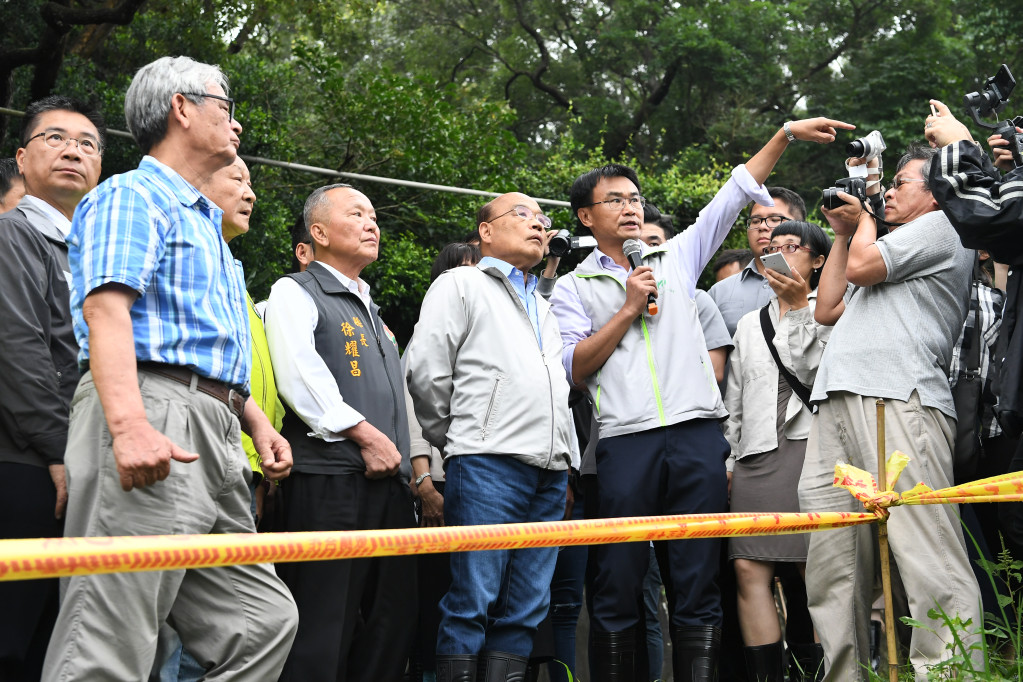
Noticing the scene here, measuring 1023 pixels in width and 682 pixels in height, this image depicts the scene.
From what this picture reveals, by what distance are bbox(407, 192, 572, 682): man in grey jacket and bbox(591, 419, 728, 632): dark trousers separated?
23cm

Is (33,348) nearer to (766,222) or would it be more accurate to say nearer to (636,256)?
(636,256)

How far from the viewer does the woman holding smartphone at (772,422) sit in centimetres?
437

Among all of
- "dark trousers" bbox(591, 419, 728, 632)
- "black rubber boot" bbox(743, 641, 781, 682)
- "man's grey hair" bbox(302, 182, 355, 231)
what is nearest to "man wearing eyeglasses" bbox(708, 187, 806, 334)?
"dark trousers" bbox(591, 419, 728, 632)

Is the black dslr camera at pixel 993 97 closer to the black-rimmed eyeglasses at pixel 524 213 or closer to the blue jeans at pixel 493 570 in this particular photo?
the black-rimmed eyeglasses at pixel 524 213

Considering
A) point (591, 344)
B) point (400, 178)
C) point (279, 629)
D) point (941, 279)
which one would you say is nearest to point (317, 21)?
point (400, 178)

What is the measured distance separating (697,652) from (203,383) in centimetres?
228

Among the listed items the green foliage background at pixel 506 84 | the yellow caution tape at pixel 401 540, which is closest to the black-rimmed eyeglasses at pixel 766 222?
the yellow caution tape at pixel 401 540

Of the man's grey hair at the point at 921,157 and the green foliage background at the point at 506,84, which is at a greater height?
the green foliage background at the point at 506,84

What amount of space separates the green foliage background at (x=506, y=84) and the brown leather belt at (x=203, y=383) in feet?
22.1

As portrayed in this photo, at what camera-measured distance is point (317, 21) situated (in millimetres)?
12844

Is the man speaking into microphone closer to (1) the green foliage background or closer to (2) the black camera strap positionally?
Result: (2) the black camera strap

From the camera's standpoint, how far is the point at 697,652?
4.04m

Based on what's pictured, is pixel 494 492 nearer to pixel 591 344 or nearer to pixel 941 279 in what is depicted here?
pixel 591 344

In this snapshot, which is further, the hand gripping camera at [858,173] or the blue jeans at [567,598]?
the blue jeans at [567,598]
